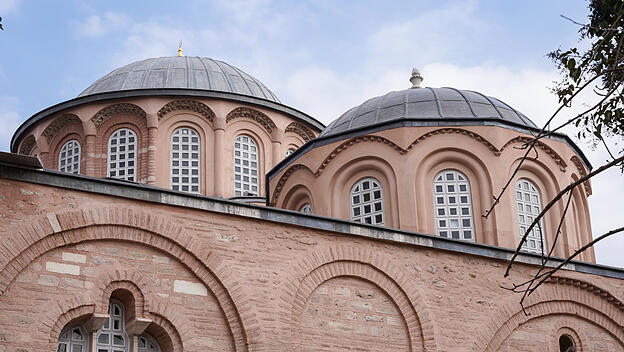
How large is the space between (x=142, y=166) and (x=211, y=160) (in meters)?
1.60

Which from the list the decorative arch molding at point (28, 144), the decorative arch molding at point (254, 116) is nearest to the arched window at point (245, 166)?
the decorative arch molding at point (254, 116)

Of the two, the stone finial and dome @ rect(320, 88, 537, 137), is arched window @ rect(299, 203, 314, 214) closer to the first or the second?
dome @ rect(320, 88, 537, 137)

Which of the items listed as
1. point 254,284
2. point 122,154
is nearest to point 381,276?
point 254,284

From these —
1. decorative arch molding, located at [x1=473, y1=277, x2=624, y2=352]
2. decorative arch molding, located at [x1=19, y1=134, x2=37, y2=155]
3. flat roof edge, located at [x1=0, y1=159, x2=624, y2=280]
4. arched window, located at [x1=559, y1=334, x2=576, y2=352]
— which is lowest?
arched window, located at [x1=559, y1=334, x2=576, y2=352]

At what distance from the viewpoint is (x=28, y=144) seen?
22922 millimetres

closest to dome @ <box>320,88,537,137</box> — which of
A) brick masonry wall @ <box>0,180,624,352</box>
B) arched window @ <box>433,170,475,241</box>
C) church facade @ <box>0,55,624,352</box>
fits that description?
church facade @ <box>0,55,624,352</box>

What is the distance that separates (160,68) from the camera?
23.6 m

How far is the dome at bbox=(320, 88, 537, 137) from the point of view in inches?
693

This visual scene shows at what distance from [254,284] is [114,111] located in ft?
34.9

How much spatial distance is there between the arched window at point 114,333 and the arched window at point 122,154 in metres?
9.80

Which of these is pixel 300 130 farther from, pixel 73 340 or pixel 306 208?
pixel 73 340

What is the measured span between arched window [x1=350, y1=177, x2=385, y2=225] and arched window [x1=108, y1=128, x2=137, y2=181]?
622 cm

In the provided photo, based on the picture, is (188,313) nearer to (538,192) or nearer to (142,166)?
(538,192)

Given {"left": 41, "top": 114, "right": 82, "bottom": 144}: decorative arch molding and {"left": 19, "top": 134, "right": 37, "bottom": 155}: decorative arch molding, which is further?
{"left": 19, "top": 134, "right": 37, "bottom": 155}: decorative arch molding
